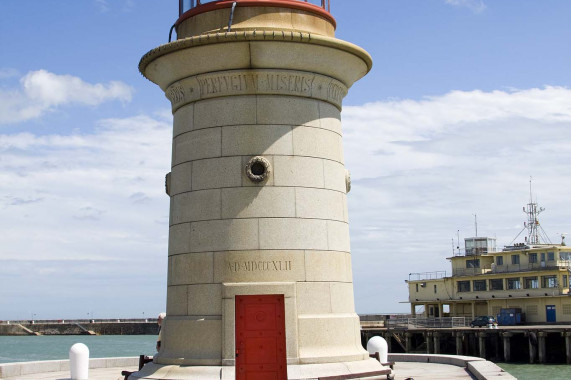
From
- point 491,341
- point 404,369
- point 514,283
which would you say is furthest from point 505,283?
point 404,369

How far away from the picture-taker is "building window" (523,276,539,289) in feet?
252

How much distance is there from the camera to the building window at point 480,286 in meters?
82.2

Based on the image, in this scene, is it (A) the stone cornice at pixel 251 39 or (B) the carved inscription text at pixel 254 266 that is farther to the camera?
(A) the stone cornice at pixel 251 39

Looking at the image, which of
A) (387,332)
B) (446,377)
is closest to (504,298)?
(387,332)

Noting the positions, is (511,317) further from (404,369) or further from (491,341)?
(404,369)

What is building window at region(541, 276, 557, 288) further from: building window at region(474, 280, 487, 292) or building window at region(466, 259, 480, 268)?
building window at region(466, 259, 480, 268)

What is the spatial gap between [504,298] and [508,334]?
1866 centimetres

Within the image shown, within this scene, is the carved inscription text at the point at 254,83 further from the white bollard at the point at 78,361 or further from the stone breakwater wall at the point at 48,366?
the stone breakwater wall at the point at 48,366

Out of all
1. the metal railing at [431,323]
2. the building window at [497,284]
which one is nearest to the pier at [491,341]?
the metal railing at [431,323]

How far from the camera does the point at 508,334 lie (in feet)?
201

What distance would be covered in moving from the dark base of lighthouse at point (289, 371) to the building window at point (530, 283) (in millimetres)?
68379

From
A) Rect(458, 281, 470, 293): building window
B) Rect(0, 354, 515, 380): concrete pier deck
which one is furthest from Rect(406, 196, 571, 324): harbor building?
Rect(0, 354, 515, 380): concrete pier deck

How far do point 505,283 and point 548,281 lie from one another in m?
5.00

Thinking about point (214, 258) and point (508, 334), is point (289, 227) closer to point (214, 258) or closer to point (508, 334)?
point (214, 258)
